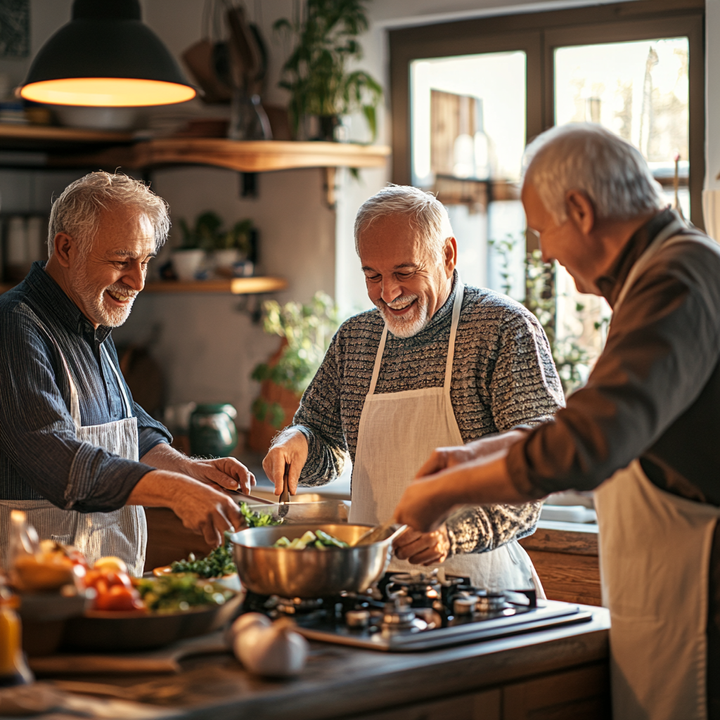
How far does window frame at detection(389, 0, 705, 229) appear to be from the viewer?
129 inches

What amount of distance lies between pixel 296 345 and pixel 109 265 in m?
1.55

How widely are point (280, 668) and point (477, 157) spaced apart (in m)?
2.78

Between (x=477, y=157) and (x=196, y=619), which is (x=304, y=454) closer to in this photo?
(x=196, y=619)

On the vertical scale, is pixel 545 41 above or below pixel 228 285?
above

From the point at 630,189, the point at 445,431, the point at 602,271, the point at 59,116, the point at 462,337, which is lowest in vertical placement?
the point at 445,431

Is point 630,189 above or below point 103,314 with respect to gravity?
above

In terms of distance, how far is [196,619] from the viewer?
4.40 ft

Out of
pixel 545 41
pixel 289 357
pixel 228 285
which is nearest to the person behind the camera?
pixel 545 41

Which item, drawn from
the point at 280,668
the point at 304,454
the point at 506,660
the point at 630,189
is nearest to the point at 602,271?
the point at 630,189

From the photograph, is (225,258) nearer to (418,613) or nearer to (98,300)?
(98,300)

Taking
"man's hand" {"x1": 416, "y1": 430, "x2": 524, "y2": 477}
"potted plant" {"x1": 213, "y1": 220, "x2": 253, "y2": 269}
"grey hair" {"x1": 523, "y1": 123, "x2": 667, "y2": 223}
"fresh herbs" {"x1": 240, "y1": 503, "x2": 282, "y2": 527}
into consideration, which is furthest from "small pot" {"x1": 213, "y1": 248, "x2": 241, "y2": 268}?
"grey hair" {"x1": 523, "y1": 123, "x2": 667, "y2": 223}

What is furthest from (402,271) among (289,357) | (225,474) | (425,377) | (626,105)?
(626,105)

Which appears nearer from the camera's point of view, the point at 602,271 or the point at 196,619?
the point at 196,619

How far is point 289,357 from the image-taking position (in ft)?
11.9
